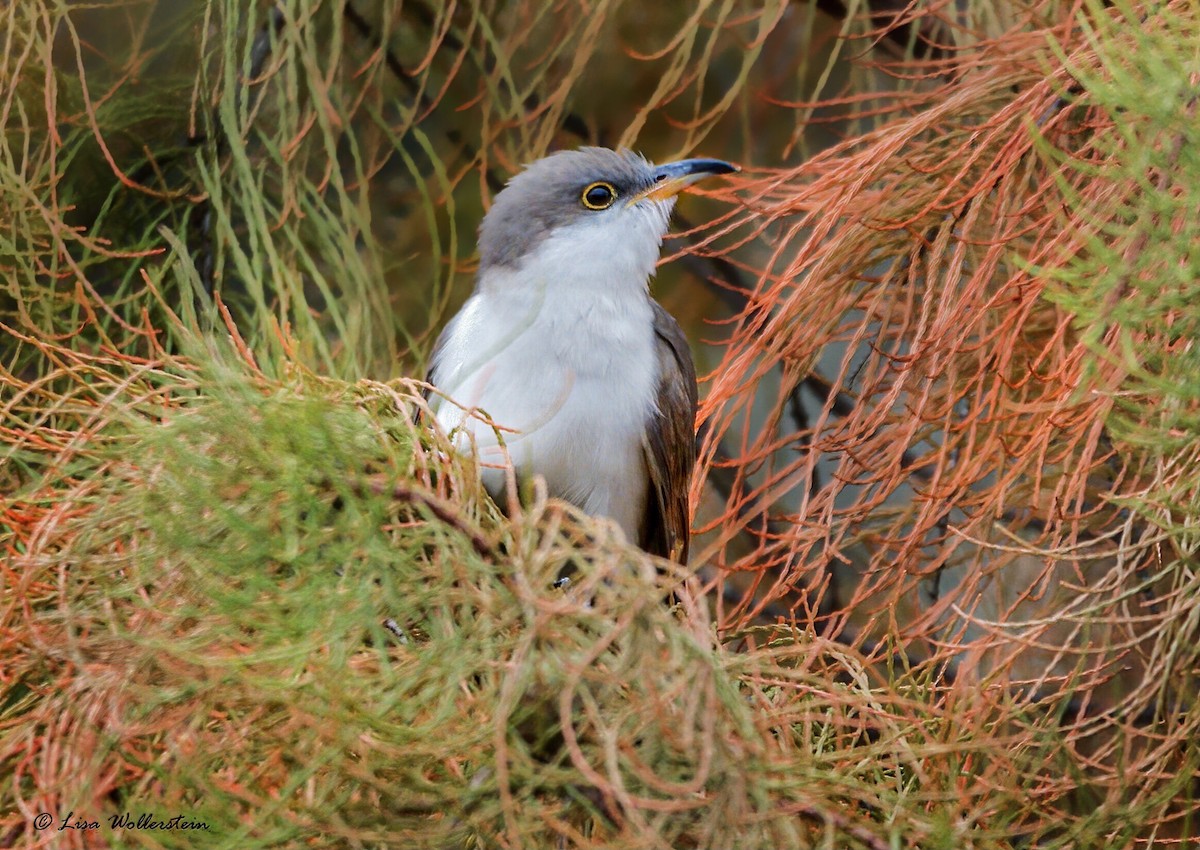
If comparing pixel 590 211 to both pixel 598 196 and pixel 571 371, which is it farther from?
pixel 571 371

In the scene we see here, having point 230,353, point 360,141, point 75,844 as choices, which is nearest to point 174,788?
point 75,844

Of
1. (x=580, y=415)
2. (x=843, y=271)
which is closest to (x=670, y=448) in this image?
(x=580, y=415)

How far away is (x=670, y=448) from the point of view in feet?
9.03

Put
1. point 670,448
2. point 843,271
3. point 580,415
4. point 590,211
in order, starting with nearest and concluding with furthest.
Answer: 1. point 843,271
2. point 580,415
3. point 670,448
4. point 590,211

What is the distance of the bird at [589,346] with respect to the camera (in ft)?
8.55

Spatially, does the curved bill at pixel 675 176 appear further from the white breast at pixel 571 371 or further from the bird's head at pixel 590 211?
the white breast at pixel 571 371

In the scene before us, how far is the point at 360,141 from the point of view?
341cm

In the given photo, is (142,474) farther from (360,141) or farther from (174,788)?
(360,141)

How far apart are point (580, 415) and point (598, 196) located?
0.51 m

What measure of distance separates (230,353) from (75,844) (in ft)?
1.98

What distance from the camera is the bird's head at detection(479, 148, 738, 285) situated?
2.81 m

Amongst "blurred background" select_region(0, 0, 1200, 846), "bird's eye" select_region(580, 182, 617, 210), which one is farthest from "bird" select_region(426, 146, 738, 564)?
"blurred background" select_region(0, 0, 1200, 846)

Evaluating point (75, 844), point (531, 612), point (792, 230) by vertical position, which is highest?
point (792, 230)

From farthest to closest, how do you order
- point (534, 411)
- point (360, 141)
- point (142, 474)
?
point (360, 141) → point (534, 411) → point (142, 474)
